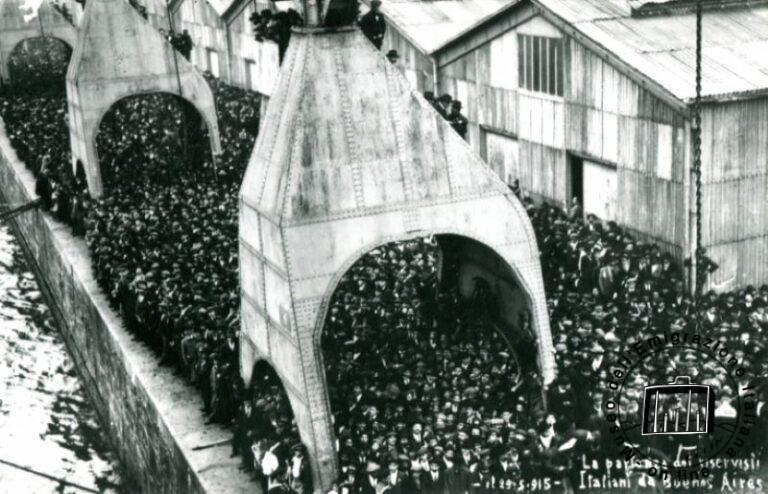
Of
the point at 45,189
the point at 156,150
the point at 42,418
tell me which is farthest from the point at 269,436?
the point at 156,150

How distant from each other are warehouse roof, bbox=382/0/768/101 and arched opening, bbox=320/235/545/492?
551cm

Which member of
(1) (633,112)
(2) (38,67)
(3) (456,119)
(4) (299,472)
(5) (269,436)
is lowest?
(4) (299,472)

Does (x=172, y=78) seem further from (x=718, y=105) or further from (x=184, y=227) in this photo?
(x=718, y=105)

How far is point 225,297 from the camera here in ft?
59.1

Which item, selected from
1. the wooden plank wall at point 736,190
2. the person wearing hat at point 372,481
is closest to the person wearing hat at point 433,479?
the person wearing hat at point 372,481

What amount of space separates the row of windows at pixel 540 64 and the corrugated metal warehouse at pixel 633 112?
31mm

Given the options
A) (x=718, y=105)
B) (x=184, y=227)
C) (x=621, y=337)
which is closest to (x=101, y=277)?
(x=184, y=227)

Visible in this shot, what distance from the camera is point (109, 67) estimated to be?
28.5 m

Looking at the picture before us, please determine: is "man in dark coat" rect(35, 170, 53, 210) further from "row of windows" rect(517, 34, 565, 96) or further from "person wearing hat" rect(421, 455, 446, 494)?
"person wearing hat" rect(421, 455, 446, 494)

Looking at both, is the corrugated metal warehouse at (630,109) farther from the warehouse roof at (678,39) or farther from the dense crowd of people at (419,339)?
the dense crowd of people at (419,339)

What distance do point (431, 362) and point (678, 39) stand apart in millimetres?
9945

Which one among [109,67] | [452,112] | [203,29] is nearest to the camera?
[452,112]

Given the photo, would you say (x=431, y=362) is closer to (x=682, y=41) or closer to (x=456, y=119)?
(x=456, y=119)

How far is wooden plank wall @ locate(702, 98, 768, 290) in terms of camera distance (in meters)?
18.2
